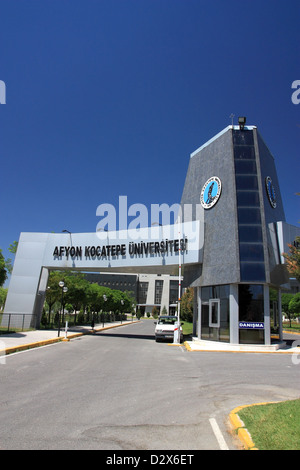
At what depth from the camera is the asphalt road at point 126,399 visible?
16.8ft

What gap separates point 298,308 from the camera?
4850cm

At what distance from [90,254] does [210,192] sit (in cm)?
1119

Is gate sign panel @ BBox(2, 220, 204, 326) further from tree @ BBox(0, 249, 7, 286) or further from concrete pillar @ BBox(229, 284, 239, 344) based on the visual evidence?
tree @ BBox(0, 249, 7, 286)

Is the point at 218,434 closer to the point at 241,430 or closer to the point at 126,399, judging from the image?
the point at 241,430

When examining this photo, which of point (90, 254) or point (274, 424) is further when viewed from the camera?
point (90, 254)

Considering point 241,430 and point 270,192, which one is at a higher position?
point 270,192

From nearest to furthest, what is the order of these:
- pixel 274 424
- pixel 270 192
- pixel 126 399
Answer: pixel 274 424
pixel 126 399
pixel 270 192

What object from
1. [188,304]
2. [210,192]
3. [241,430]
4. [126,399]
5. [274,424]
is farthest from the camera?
[188,304]

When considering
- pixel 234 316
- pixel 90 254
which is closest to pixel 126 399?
pixel 234 316

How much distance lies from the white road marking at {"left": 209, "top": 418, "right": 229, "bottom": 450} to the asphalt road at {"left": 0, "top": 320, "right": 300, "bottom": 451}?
0.6 inches

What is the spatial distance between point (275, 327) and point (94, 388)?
18.1m

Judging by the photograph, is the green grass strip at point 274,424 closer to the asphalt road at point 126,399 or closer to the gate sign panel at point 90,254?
the asphalt road at point 126,399

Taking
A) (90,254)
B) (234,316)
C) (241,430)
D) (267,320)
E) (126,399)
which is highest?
(90,254)

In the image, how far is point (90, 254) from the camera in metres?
27.8
